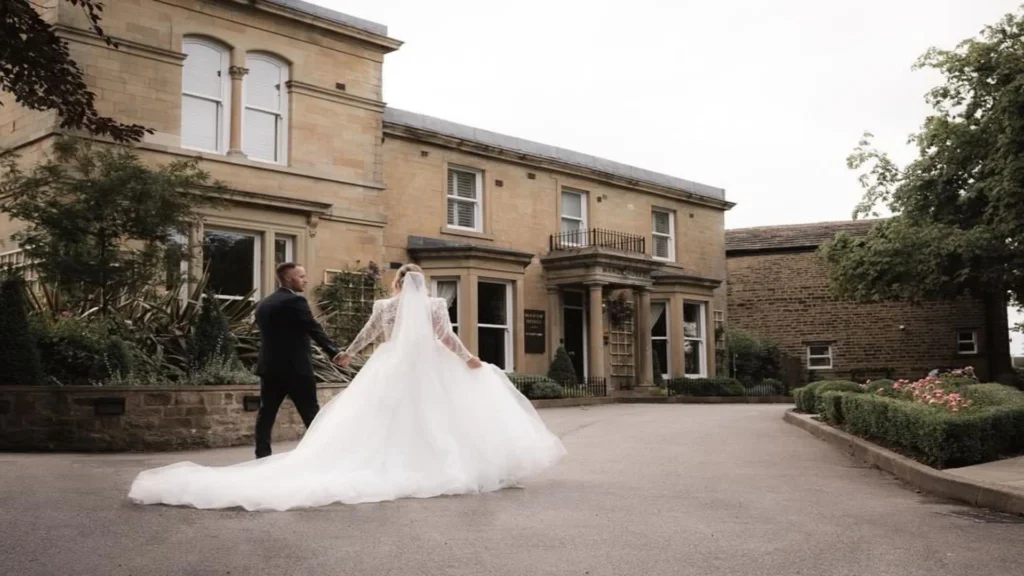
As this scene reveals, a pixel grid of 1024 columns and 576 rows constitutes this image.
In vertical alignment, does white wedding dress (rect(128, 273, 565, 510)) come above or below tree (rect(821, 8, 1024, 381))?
below

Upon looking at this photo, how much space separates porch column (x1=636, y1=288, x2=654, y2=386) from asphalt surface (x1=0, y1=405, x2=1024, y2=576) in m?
17.2

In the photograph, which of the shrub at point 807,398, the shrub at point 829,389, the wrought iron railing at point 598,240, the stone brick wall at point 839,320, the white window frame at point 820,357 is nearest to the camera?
the shrub at point 829,389

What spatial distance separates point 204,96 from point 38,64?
460 inches

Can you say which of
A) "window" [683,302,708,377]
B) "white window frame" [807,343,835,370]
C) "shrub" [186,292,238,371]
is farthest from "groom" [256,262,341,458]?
"white window frame" [807,343,835,370]

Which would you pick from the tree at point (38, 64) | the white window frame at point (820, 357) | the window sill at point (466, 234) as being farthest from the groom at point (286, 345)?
the white window frame at point (820, 357)

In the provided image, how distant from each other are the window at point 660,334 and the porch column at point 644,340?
1799 mm

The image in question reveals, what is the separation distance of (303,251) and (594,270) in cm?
835

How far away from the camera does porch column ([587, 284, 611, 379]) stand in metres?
24.9

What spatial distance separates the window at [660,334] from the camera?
28766 mm

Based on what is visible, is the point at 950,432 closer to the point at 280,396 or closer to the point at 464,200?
the point at 280,396

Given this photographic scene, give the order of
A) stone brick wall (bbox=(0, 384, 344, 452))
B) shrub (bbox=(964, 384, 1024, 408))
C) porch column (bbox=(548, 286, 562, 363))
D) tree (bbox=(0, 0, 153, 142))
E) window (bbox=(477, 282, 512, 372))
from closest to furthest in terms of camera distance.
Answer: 1. tree (bbox=(0, 0, 153, 142))
2. shrub (bbox=(964, 384, 1024, 408))
3. stone brick wall (bbox=(0, 384, 344, 452))
4. window (bbox=(477, 282, 512, 372))
5. porch column (bbox=(548, 286, 562, 363))

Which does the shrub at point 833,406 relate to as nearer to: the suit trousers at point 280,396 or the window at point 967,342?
the suit trousers at point 280,396

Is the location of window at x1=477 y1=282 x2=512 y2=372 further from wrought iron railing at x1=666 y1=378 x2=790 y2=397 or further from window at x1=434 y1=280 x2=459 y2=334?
wrought iron railing at x1=666 y1=378 x2=790 y2=397

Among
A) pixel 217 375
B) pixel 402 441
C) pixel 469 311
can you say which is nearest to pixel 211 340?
pixel 217 375
